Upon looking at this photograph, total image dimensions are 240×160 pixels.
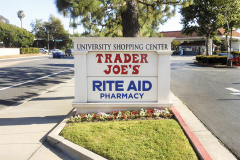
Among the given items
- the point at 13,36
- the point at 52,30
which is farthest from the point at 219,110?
the point at 52,30

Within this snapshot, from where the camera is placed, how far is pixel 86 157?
392cm

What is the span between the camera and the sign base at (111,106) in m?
5.93

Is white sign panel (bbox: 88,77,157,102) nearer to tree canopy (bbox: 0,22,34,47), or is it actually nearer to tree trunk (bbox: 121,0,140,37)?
tree trunk (bbox: 121,0,140,37)

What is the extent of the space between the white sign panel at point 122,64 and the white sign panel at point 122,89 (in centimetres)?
15

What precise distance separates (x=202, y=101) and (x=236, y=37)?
163 feet

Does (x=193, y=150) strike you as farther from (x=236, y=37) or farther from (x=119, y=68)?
(x=236, y=37)

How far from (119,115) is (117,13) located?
5.59m

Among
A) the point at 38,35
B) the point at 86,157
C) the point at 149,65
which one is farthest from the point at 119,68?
the point at 38,35

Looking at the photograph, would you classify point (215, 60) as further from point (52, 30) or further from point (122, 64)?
point (52, 30)

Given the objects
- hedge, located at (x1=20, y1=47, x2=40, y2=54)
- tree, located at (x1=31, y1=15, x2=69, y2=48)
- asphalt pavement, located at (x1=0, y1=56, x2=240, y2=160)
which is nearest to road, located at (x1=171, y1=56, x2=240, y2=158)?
asphalt pavement, located at (x1=0, y1=56, x2=240, y2=160)

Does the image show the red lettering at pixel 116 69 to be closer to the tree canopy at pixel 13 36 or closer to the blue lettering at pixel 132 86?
the blue lettering at pixel 132 86

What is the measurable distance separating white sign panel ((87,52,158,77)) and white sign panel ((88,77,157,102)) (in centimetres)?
15

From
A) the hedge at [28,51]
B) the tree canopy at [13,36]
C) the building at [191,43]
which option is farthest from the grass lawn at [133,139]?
the tree canopy at [13,36]

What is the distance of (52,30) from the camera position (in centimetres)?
8988
